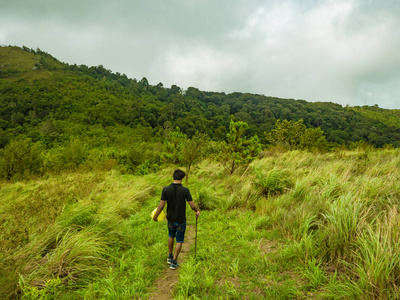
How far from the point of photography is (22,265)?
3.37m

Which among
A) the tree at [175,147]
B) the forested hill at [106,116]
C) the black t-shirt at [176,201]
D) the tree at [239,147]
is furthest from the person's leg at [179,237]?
the forested hill at [106,116]

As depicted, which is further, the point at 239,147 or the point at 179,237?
the point at 239,147

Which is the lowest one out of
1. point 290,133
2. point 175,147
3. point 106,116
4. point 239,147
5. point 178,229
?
point 178,229

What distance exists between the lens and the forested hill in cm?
7469

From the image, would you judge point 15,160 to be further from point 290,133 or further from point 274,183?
point 290,133

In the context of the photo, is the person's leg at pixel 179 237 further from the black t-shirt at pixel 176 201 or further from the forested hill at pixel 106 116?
the forested hill at pixel 106 116

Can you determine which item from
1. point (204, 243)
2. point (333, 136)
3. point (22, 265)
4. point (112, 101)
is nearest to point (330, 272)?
point (204, 243)

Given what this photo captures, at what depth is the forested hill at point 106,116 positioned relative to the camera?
74.7 m

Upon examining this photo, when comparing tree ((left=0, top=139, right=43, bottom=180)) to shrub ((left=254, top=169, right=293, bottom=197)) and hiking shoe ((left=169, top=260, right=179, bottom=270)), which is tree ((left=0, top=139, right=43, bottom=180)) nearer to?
hiking shoe ((left=169, top=260, right=179, bottom=270))

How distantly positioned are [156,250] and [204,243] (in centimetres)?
116

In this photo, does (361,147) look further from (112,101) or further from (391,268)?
(112,101)

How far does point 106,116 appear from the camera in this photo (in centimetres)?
9744

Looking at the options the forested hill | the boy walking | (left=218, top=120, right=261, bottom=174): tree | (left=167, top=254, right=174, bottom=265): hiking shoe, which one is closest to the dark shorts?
the boy walking

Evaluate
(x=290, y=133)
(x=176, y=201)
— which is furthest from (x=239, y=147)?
(x=290, y=133)
